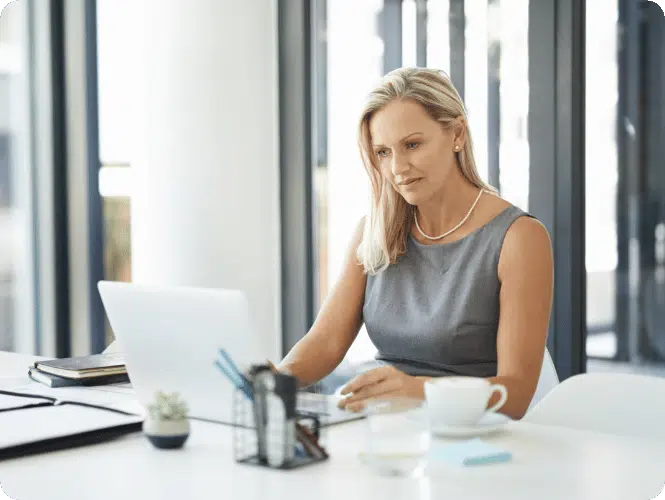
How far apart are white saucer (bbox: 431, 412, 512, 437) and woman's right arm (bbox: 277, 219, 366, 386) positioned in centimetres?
68

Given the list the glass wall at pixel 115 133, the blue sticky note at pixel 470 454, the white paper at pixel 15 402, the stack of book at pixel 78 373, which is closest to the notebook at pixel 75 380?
the stack of book at pixel 78 373

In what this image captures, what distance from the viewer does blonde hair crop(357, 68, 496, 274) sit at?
1.98m

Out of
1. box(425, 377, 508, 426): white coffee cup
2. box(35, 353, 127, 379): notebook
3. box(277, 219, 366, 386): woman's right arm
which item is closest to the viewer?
box(425, 377, 508, 426): white coffee cup

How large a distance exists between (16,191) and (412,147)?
2.04 meters

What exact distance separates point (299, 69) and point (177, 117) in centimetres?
51

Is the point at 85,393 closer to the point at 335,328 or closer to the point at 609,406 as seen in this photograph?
the point at 335,328

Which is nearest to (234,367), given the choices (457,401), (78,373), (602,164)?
(457,401)

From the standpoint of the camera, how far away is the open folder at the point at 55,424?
4.02 feet

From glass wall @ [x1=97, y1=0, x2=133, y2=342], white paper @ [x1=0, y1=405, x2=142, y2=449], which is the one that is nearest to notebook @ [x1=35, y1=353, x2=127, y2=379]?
white paper @ [x1=0, y1=405, x2=142, y2=449]

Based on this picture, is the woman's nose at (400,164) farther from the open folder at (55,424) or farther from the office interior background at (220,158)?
the office interior background at (220,158)

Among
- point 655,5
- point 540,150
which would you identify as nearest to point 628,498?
point 540,150

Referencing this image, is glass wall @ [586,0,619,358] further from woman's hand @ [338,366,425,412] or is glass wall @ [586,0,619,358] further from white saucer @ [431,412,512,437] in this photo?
white saucer @ [431,412,512,437]

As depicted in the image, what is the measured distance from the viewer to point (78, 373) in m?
1.76

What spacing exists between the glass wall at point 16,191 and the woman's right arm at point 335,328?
70.9 inches
